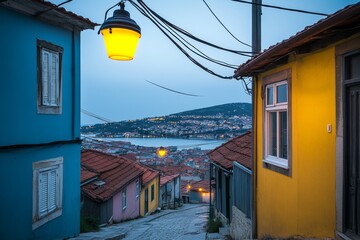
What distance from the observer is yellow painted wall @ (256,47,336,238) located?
16.8ft

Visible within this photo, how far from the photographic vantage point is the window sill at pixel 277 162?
6.44 metres

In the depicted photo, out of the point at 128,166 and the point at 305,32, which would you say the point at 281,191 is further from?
the point at 128,166

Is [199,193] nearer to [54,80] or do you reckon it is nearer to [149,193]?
[149,193]

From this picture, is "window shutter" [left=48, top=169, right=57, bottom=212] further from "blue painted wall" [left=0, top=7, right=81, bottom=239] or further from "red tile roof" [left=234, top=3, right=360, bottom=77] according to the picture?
"red tile roof" [left=234, top=3, right=360, bottom=77]

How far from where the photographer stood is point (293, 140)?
6094mm

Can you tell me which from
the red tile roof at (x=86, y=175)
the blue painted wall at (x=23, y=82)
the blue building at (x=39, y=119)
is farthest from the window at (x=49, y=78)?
the red tile roof at (x=86, y=175)

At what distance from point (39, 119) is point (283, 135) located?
5.96 metres

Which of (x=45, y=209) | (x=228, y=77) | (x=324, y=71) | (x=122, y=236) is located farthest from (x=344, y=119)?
(x=122, y=236)

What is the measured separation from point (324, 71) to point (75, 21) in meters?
7.14

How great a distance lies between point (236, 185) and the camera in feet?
35.0

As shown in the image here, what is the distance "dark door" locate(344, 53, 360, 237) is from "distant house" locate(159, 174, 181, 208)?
105ft

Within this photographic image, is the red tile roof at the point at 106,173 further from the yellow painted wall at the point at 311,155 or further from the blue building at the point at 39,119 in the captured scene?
the yellow painted wall at the point at 311,155

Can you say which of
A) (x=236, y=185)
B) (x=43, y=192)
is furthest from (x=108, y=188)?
(x=236, y=185)

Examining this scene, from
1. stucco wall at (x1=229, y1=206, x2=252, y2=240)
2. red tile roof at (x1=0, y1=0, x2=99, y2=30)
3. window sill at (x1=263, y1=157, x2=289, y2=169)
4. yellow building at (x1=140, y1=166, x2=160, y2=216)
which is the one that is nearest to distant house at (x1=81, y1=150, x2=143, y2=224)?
yellow building at (x1=140, y1=166, x2=160, y2=216)
